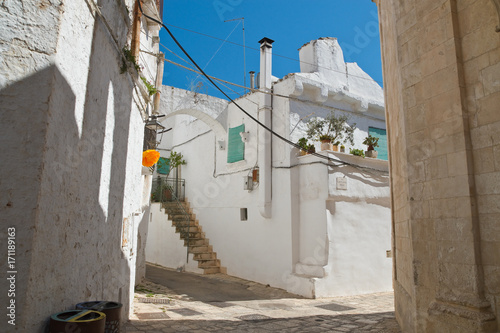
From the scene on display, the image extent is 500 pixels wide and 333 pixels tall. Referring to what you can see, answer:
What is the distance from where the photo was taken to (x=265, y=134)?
10.4m

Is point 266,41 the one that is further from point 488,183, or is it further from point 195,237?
point 488,183

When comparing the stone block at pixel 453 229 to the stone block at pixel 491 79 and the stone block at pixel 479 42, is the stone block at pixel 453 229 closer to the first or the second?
the stone block at pixel 491 79

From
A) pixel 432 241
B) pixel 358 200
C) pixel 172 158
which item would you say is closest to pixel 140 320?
pixel 432 241

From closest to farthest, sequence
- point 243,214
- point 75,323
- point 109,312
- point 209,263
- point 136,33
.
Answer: point 75,323 < point 109,312 < point 136,33 < point 243,214 < point 209,263

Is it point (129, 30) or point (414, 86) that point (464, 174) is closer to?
point (414, 86)

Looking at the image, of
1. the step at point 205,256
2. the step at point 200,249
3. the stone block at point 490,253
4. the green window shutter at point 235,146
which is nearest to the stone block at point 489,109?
the stone block at point 490,253

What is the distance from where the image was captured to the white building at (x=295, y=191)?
894 centimetres

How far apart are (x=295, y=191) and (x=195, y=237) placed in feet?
15.9

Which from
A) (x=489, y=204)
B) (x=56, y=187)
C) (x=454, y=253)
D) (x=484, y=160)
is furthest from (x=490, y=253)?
(x=56, y=187)

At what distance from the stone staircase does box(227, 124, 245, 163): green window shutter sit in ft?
9.50

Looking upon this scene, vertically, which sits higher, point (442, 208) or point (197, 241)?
point (442, 208)

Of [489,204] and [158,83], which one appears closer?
[489,204]

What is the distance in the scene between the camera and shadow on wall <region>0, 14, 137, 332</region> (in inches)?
95.6

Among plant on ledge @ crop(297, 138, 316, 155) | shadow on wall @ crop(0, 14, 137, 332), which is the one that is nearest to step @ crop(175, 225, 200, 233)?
plant on ledge @ crop(297, 138, 316, 155)
